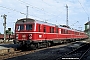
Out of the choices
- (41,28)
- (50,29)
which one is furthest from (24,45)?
(50,29)

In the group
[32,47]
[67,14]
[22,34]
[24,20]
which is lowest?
[32,47]

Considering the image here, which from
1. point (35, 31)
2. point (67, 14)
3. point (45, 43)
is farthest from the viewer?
point (67, 14)

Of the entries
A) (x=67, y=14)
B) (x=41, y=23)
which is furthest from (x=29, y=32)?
(x=67, y=14)

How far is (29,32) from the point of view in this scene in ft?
73.7

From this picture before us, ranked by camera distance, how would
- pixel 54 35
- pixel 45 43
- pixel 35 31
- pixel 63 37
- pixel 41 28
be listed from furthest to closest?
pixel 63 37, pixel 54 35, pixel 45 43, pixel 41 28, pixel 35 31

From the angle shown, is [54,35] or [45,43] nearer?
[45,43]

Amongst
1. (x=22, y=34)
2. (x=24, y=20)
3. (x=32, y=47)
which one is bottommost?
(x=32, y=47)

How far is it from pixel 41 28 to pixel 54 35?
5843 millimetres

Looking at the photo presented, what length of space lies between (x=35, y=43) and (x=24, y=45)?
4.29ft

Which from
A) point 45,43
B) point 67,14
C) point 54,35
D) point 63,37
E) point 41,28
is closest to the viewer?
point 41,28

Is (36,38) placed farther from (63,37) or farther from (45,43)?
(63,37)

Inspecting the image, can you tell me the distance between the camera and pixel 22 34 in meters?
23.0

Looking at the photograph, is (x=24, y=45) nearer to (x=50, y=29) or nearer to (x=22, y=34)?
(x=22, y=34)

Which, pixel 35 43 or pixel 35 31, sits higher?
pixel 35 31
